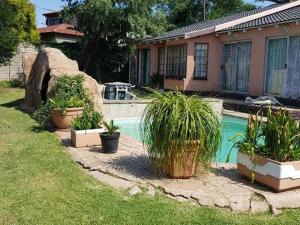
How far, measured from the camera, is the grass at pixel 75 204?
485 cm

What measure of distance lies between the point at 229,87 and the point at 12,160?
14.7 m

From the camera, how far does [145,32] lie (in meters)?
25.0

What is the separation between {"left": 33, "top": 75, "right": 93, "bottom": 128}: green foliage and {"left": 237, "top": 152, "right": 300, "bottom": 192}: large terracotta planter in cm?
550

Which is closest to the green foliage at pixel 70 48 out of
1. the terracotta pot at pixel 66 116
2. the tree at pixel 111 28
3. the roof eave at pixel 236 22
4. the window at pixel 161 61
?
the tree at pixel 111 28

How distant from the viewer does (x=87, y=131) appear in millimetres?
8422

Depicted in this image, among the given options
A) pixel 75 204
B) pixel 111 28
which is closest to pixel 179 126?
pixel 75 204

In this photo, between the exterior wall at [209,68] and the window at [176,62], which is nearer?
the exterior wall at [209,68]

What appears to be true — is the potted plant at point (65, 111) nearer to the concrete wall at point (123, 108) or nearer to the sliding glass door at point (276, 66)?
the concrete wall at point (123, 108)

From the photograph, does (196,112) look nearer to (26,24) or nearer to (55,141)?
(55,141)

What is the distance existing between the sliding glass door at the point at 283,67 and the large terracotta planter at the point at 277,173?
11.0 m

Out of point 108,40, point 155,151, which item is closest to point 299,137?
point 155,151

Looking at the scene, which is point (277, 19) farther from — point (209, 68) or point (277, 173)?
point (277, 173)

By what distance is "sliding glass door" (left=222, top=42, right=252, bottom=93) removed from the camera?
748 inches

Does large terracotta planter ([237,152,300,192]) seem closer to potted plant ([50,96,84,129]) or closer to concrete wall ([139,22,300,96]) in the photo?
potted plant ([50,96,84,129])
